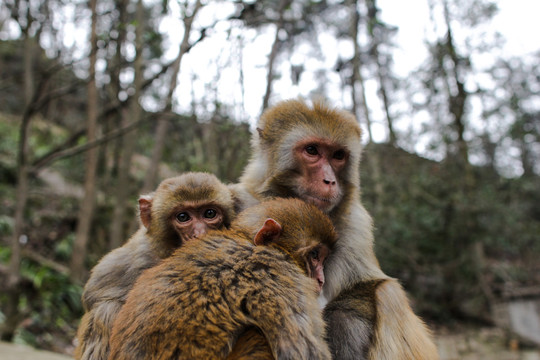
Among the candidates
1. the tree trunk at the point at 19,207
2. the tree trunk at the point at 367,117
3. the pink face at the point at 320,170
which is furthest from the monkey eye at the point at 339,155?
the tree trunk at the point at 367,117

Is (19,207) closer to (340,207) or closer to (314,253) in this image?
(340,207)

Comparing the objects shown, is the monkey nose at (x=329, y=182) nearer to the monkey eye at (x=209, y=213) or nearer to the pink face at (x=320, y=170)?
the pink face at (x=320, y=170)

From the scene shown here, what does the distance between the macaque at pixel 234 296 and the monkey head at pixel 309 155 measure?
1.45ft

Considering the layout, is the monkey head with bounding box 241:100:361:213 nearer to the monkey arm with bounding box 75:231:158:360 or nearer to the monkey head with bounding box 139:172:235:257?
the monkey head with bounding box 139:172:235:257

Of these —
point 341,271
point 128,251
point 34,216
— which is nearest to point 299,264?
point 341,271

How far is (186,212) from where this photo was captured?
329 centimetres

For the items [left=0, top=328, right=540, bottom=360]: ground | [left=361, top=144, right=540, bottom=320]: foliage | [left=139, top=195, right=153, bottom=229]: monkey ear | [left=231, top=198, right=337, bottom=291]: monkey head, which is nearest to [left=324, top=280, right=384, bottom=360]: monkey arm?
[left=231, top=198, right=337, bottom=291]: monkey head

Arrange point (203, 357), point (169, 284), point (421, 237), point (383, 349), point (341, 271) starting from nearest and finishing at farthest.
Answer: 1. point (203, 357)
2. point (169, 284)
3. point (383, 349)
4. point (341, 271)
5. point (421, 237)

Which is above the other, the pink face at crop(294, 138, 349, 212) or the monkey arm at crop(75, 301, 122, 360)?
the pink face at crop(294, 138, 349, 212)

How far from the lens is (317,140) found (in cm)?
310

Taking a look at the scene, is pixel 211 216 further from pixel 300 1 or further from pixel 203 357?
pixel 300 1

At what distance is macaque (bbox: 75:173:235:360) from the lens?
111 inches

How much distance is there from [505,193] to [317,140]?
397 inches

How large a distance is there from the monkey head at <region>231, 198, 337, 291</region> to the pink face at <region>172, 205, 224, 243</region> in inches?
22.8
